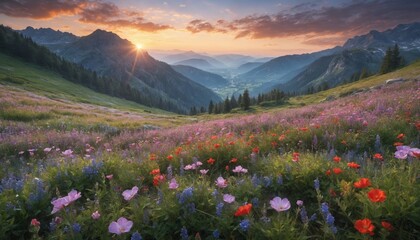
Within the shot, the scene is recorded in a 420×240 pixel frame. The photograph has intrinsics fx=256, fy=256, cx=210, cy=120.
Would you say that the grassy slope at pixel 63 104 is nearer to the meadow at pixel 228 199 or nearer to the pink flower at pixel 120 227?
the meadow at pixel 228 199

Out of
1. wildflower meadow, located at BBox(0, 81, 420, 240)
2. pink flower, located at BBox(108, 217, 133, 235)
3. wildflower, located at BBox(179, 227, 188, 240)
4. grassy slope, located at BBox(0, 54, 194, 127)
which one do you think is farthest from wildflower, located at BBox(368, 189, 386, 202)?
grassy slope, located at BBox(0, 54, 194, 127)

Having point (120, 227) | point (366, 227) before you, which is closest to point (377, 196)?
point (366, 227)

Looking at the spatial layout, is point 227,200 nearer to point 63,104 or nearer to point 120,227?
point 120,227

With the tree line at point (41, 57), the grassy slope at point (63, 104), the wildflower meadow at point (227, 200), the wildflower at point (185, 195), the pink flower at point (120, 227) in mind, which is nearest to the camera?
the pink flower at point (120, 227)

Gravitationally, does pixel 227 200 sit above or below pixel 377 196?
below

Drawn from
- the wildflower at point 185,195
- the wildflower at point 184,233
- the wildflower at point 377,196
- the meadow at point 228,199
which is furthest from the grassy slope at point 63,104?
the wildflower at point 377,196

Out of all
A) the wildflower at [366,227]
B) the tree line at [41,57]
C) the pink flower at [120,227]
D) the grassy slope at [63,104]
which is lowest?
the grassy slope at [63,104]

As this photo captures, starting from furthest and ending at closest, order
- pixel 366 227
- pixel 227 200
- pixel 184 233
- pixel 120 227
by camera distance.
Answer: pixel 227 200 → pixel 184 233 → pixel 120 227 → pixel 366 227

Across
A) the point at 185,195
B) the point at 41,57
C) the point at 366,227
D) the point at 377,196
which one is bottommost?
the point at 185,195

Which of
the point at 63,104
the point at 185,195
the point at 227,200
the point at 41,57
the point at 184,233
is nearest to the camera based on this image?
the point at 184,233

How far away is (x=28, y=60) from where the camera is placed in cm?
11406

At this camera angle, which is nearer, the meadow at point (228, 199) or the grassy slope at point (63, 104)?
the meadow at point (228, 199)

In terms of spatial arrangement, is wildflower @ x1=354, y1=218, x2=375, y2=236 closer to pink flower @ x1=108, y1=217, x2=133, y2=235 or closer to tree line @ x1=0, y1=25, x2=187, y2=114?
pink flower @ x1=108, y1=217, x2=133, y2=235

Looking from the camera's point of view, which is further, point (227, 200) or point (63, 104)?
point (63, 104)
